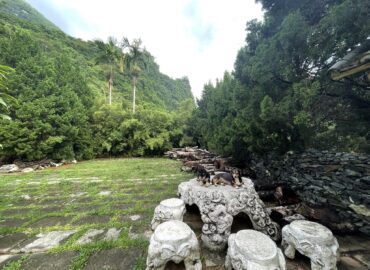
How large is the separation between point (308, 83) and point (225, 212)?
2.98 metres

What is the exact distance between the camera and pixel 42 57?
387 inches

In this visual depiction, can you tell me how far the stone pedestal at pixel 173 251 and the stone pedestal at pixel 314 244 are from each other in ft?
3.62

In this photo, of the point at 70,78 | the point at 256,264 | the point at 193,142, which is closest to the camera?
the point at 256,264

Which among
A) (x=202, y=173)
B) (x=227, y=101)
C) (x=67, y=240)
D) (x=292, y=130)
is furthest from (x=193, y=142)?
(x=67, y=240)

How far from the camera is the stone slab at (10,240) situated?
2.16m

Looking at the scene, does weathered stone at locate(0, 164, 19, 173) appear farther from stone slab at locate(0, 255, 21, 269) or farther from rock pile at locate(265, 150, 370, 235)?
rock pile at locate(265, 150, 370, 235)

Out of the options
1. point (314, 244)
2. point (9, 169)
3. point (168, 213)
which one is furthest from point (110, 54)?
point (314, 244)

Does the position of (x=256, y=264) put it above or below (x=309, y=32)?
below

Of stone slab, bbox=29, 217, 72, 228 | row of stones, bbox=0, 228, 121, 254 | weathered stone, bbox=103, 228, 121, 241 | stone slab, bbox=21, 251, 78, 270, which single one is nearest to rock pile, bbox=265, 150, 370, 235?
weathered stone, bbox=103, 228, 121, 241

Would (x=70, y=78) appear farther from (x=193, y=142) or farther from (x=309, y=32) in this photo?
(x=309, y=32)

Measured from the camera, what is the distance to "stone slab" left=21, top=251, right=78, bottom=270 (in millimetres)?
1817

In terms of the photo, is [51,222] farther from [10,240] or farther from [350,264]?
[350,264]

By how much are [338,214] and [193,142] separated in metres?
11.3

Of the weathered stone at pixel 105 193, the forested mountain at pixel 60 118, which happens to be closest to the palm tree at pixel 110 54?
the forested mountain at pixel 60 118
